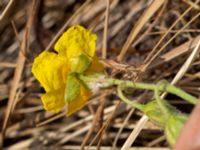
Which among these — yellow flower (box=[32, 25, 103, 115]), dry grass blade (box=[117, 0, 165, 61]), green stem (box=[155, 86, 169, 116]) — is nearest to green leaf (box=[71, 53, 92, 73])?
yellow flower (box=[32, 25, 103, 115])

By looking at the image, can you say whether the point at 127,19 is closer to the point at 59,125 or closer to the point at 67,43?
the point at 59,125

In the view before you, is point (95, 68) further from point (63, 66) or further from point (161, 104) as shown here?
point (161, 104)

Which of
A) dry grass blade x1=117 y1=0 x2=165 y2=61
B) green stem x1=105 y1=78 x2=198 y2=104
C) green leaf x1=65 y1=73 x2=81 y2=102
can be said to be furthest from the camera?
dry grass blade x1=117 y1=0 x2=165 y2=61

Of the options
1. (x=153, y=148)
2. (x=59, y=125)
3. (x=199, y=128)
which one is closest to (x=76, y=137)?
(x=59, y=125)

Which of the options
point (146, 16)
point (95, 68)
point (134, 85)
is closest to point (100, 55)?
point (146, 16)

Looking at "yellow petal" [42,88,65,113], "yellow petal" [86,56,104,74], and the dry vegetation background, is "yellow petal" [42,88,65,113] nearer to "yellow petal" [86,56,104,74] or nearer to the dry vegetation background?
"yellow petal" [86,56,104,74]
